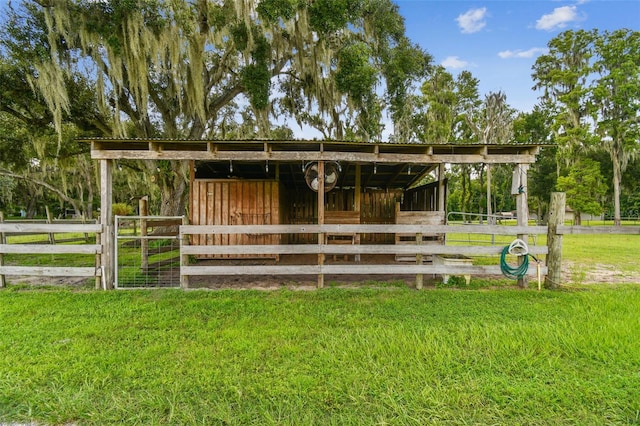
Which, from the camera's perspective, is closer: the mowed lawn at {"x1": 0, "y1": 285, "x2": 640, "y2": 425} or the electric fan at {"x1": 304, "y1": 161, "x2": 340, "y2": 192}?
the mowed lawn at {"x1": 0, "y1": 285, "x2": 640, "y2": 425}

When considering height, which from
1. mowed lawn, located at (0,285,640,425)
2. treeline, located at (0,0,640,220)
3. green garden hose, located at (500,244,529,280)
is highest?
treeline, located at (0,0,640,220)

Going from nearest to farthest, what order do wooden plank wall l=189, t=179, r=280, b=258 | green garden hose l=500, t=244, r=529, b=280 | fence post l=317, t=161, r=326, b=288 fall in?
green garden hose l=500, t=244, r=529, b=280
fence post l=317, t=161, r=326, b=288
wooden plank wall l=189, t=179, r=280, b=258

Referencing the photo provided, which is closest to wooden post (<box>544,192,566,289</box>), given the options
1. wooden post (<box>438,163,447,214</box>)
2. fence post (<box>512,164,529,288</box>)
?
fence post (<box>512,164,529,288</box>)

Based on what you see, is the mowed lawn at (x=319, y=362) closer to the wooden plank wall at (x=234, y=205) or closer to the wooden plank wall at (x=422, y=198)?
the wooden plank wall at (x=234, y=205)

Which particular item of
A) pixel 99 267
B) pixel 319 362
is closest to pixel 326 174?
pixel 319 362

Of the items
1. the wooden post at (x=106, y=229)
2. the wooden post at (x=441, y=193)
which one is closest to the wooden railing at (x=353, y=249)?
the wooden post at (x=106, y=229)

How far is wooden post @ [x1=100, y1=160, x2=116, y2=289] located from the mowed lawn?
892 millimetres

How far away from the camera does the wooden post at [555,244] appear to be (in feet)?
17.8

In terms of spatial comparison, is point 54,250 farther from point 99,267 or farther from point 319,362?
point 319,362

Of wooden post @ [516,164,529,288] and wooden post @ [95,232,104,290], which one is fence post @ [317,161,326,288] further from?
wooden post @ [95,232,104,290]

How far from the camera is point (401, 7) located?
11.4 meters

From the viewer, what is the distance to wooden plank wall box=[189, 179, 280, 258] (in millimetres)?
8195

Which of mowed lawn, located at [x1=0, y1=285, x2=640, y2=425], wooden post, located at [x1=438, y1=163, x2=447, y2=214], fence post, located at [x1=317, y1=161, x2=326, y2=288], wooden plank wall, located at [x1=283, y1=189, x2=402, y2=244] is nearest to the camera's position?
mowed lawn, located at [x1=0, y1=285, x2=640, y2=425]

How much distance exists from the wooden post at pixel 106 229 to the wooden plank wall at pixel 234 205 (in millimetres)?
2696
